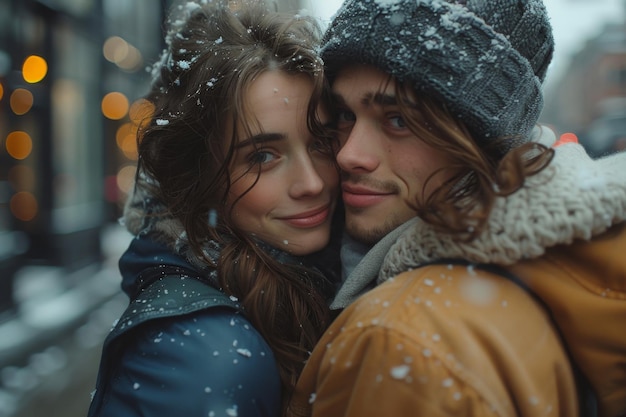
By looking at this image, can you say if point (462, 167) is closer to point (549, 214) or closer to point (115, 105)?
point (549, 214)

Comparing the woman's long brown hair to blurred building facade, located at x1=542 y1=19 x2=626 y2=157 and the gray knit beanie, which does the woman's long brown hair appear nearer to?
the gray knit beanie

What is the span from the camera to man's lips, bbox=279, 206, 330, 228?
2148 mm

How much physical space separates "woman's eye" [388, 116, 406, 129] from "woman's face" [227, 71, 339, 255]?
0.35 metres

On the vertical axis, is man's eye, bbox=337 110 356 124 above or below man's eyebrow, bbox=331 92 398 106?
below

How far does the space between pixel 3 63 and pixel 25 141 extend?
45.9 inches

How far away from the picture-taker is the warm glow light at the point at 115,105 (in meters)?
9.22

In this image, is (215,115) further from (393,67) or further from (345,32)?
(393,67)

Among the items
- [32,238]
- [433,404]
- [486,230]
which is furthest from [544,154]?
[32,238]

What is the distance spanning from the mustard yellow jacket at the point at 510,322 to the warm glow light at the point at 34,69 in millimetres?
6307

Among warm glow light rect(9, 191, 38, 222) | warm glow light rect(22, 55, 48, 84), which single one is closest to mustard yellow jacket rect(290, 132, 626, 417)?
warm glow light rect(9, 191, 38, 222)

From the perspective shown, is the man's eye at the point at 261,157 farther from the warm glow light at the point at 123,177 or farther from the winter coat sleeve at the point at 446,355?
the warm glow light at the point at 123,177

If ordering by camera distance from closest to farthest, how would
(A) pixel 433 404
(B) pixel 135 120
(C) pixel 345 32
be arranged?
(A) pixel 433 404 → (C) pixel 345 32 → (B) pixel 135 120

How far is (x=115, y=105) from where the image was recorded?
9.73m

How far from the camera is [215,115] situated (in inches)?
83.0
